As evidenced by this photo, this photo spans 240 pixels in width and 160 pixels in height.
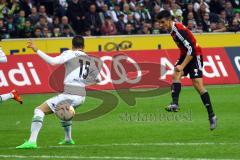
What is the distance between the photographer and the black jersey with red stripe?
48.8ft

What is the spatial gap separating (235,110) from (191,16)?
12.3 m

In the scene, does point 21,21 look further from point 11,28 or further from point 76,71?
point 76,71

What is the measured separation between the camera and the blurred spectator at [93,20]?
29094 mm

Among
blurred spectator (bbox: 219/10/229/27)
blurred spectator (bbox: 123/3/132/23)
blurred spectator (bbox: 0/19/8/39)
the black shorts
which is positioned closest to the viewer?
the black shorts

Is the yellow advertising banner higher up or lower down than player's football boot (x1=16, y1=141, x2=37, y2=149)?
lower down

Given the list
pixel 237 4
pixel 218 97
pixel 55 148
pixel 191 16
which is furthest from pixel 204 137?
pixel 237 4

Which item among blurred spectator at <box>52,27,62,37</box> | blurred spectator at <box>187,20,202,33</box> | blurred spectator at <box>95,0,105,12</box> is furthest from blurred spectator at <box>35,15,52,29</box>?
blurred spectator at <box>187,20,202,33</box>

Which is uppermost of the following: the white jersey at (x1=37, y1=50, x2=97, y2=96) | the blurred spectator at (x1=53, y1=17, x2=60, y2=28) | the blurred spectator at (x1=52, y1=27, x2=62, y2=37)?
the white jersey at (x1=37, y1=50, x2=97, y2=96)

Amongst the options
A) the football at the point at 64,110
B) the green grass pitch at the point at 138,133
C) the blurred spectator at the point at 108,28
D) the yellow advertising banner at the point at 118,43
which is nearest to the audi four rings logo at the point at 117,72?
the yellow advertising banner at the point at 118,43

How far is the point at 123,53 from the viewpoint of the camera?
82.9ft

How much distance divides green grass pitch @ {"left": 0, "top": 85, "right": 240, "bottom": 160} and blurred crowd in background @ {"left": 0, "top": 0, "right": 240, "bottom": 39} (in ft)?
19.2

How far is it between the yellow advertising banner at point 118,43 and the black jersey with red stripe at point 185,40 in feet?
36.4

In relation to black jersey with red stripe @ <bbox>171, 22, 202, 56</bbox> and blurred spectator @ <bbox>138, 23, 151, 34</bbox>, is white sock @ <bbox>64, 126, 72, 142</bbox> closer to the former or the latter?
black jersey with red stripe @ <bbox>171, 22, 202, 56</bbox>

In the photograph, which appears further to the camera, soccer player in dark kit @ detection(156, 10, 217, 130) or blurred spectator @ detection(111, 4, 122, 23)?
blurred spectator @ detection(111, 4, 122, 23)
